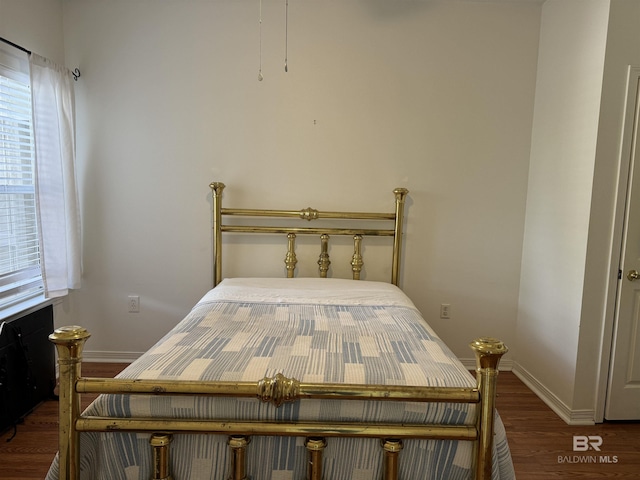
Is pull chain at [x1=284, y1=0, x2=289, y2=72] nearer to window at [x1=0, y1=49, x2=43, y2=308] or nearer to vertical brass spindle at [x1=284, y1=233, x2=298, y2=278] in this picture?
vertical brass spindle at [x1=284, y1=233, x2=298, y2=278]

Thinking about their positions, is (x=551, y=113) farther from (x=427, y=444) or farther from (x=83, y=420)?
(x=83, y=420)

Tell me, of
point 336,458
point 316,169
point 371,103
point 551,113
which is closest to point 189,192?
point 316,169

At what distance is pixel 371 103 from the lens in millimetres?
2986

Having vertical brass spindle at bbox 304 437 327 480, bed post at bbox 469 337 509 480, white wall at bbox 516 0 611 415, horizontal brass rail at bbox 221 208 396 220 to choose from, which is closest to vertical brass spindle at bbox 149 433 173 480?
vertical brass spindle at bbox 304 437 327 480

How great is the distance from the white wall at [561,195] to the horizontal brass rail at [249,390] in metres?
1.63

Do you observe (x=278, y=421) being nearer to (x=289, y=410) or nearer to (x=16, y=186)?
(x=289, y=410)

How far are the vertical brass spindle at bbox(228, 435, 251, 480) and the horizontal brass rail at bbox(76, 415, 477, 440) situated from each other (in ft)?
0.09

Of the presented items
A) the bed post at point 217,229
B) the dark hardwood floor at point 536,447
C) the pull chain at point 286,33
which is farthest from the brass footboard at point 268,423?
the pull chain at point 286,33

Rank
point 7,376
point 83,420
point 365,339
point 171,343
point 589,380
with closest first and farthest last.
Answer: point 83,420 → point 171,343 → point 365,339 → point 7,376 → point 589,380

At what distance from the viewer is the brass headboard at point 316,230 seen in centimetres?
297

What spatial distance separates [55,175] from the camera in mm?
2730

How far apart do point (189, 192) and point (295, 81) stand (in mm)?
1031

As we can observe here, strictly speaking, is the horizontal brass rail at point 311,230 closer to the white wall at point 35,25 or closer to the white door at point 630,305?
the white door at point 630,305

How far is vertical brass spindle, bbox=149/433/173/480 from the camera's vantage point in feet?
4.23
